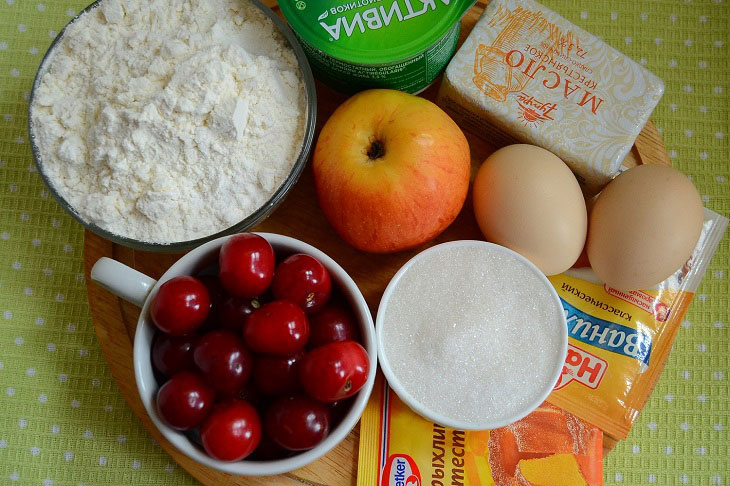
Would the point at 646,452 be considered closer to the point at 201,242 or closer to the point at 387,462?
the point at 387,462

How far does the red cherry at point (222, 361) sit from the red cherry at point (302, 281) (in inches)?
3.3

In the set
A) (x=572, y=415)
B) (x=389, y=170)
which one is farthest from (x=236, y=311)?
(x=572, y=415)

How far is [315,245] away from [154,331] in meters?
0.28

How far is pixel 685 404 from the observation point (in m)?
1.09

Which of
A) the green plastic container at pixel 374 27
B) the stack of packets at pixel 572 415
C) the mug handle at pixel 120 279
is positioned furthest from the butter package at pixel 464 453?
the green plastic container at pixel 374 27

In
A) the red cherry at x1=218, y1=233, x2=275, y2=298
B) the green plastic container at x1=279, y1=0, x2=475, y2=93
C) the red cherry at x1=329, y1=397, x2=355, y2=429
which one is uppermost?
the green plastic container at x1=279, y1=0, x2=475, y2=93

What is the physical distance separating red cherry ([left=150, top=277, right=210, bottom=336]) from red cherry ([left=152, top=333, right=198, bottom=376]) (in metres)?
0.02

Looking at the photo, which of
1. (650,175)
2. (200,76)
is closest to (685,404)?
(650,175)

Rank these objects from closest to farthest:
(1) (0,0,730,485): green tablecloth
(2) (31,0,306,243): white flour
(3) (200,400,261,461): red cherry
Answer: (3) (200,400,261,461): red cherry < (2) (31,0,306,243): white flour < (1) (0,0,730,485): green tablecloth

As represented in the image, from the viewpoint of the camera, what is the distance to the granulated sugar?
0.86 meters

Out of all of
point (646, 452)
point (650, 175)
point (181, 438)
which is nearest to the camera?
point (181, 438)

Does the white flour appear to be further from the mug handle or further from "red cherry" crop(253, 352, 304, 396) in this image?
"red cherry" crop(253, 352, 304, 396)

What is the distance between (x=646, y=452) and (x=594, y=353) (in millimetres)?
275

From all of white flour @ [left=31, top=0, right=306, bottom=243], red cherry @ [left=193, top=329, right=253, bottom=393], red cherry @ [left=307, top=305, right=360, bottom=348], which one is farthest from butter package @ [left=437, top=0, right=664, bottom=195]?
red cherry @ [left=193, top=329, right=253, bottom=393]
